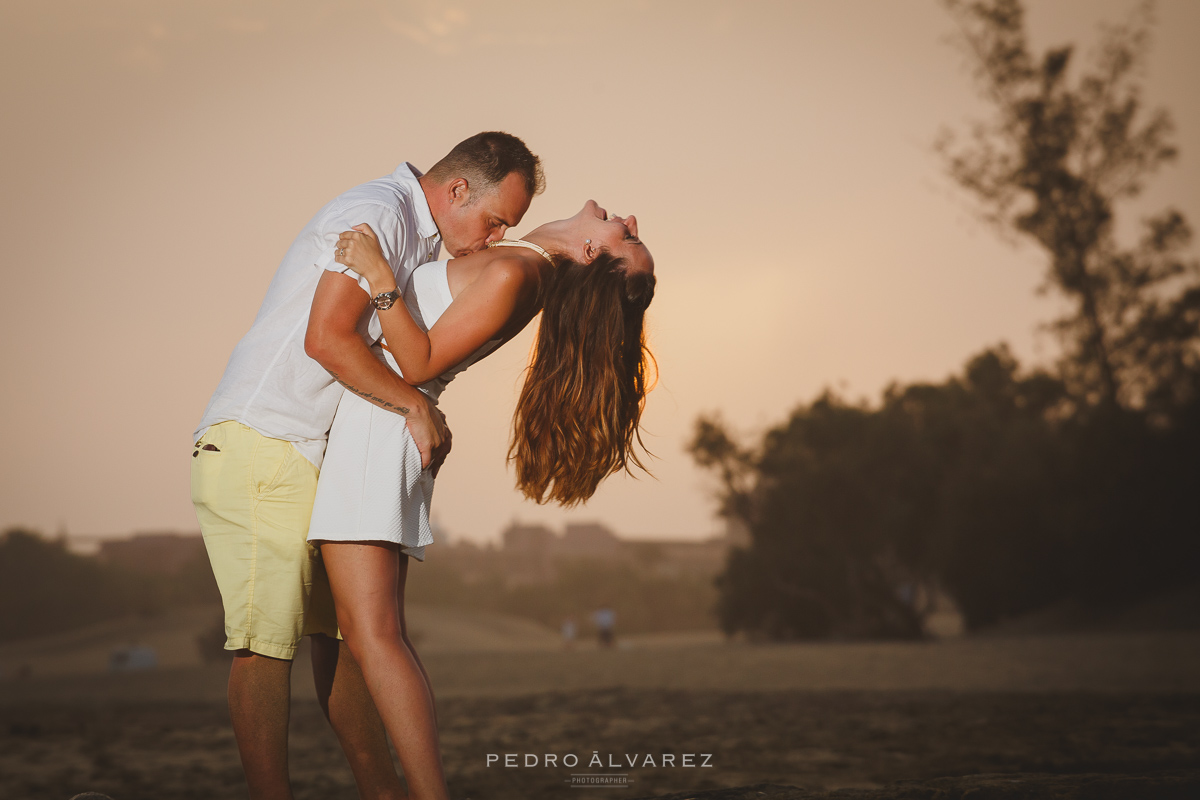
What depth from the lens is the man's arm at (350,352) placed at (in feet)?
7.48

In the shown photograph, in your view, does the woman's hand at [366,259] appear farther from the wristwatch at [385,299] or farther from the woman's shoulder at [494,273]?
the woman's shoulder at [494,273]

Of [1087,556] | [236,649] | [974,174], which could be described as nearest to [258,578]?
[236,649]

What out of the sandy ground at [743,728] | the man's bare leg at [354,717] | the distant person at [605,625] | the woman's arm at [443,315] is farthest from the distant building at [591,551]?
the woman's arm at [443,315]

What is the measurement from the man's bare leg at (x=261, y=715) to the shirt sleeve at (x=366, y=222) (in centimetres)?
101

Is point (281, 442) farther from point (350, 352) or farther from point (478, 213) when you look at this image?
point (478, 213)

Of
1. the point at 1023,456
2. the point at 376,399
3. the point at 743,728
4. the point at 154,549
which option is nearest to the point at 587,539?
the point at 154,549

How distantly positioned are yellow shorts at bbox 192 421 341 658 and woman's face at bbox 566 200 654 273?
3.16 ft

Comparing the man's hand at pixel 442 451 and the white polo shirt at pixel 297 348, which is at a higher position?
the white polo shirt at pixel 297 348

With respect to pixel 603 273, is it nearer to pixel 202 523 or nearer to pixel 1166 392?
pixel 202 523

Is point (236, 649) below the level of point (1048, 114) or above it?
below

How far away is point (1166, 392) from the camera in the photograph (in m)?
20.1

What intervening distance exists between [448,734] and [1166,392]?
1800cm

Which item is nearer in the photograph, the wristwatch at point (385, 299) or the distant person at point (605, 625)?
the wristwatch at point (385, 299)

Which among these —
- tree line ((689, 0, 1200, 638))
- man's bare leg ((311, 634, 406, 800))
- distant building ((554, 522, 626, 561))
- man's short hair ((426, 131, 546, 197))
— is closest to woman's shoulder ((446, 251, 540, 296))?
man's short hair ((426, 131, 546, 197))
